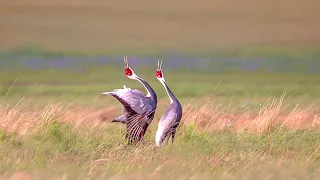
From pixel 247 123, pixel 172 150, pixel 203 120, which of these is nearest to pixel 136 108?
pixel 172 150

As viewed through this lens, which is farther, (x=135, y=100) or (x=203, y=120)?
(x=203, y=120)

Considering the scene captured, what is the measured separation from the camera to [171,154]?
11359 millimetres

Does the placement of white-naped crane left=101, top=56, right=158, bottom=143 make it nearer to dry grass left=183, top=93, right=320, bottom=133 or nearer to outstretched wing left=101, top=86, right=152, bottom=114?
outstretched wing left=101, top=86, right=152, bottom=114

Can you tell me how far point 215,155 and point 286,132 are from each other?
1972mm

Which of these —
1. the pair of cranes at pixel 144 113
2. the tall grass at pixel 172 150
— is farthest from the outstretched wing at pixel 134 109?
the tall grass at pixel 172 150

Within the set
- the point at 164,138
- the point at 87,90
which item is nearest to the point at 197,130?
the point at 164,138

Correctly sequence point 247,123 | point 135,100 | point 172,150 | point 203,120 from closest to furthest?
point 172,150, point 135,100, point 203,120, point 247,123

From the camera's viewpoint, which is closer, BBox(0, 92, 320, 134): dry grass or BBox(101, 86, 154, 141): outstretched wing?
BBox(101, 86, 154, 141): outstretched wing

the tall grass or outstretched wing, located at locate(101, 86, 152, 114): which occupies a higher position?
outstretched wing, located at locate(101, 86, 152, 114)

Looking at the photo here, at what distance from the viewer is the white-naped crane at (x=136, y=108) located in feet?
39.5

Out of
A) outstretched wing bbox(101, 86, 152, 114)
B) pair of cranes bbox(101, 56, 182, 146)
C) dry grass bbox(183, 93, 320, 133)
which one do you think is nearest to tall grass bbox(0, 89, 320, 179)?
dry grass bbox(183, 93, 320, 133)

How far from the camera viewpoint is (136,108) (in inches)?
474

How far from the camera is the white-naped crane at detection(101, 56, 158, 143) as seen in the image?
12.0 m

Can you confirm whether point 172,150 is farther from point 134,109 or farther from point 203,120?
point 203,120
